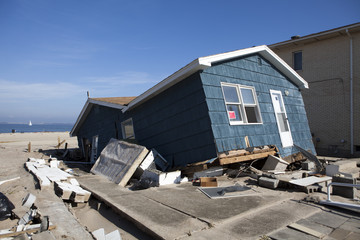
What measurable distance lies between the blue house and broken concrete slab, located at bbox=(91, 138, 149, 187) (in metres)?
1.21

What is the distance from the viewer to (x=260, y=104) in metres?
A: 9.01

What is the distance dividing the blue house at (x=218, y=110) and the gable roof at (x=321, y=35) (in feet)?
18.5

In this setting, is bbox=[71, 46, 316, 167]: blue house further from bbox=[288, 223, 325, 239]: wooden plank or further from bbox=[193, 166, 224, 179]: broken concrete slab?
bbox=[288, 223, 325, 239]: wooden plank

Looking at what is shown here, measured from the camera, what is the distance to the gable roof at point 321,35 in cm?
1408

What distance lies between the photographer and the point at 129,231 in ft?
12.8

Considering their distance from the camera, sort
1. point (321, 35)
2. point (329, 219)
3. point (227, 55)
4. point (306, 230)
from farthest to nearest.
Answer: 1. point (321, 35)
2. point (227, 55)
3. point (329, 219)
4. point (306, 230)

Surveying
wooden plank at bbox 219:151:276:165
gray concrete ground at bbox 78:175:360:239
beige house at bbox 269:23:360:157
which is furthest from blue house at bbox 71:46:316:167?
beige house at bbox 269:23:360:157

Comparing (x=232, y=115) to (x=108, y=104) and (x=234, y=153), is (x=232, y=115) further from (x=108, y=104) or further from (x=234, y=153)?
(x=108, y=104)

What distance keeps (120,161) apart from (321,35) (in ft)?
47.1

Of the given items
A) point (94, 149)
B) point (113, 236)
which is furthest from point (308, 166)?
point (94, 149)

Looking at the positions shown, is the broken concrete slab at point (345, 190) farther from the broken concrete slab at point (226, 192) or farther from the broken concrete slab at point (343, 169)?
the broken concrete slab at point (226, 192)

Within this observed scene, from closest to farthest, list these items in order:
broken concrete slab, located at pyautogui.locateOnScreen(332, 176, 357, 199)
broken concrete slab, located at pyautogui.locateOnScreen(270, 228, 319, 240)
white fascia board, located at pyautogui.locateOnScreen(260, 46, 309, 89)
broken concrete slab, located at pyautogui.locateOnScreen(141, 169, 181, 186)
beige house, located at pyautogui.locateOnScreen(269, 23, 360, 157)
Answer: broken concrete slab, located at pyautogui.locateOnScreen(270, 228, 319, 240) → broken concrete slab, located at pyautogui.locateOnScreen(332, 176, 357, 199) → broken concrete slab, located at pyautogui.locateOnScreen(141, 169, 181, 186) → white fascia board, located at pyautogui.locateOnScreen(260, 46, 309, 89) → beige house, located at pyautogui.locateOnScreen(269, 23, 360, 157)

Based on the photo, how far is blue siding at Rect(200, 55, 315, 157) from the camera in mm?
7281

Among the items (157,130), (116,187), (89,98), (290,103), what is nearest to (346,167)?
(290,103)
